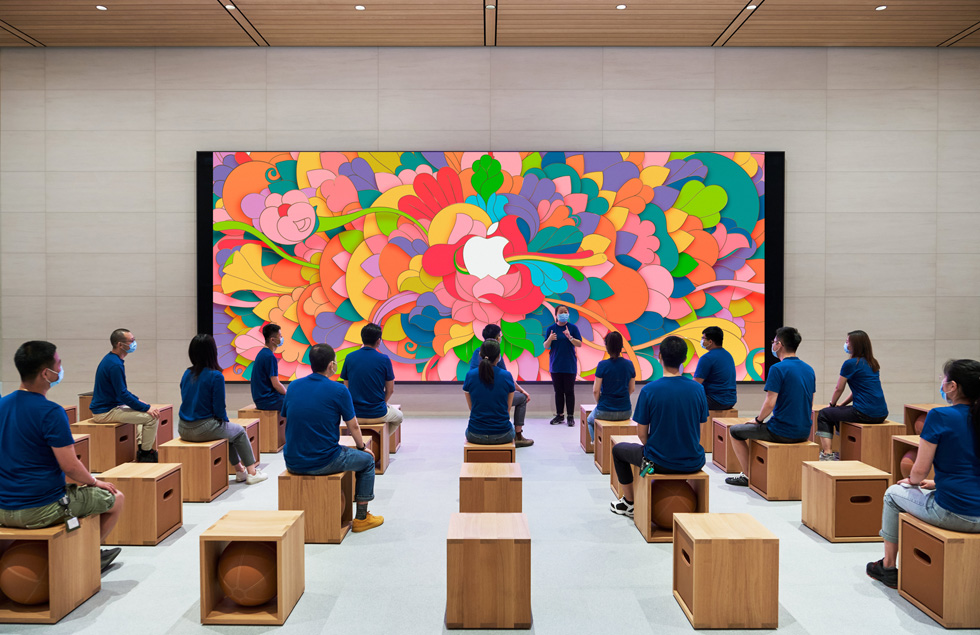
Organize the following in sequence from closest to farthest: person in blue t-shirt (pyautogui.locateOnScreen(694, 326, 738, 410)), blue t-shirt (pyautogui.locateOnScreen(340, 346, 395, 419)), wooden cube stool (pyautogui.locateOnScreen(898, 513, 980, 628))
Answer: wooden cube stool (pyautogui.locateOnScreen(898, 513, 980, 628))
blue t-shirt (pyautogui.locateOnScreen(340, 346, 395, 419))
person in blue t-shirt (pyautogui.locateOnScreen(694, 326, 738, 410))

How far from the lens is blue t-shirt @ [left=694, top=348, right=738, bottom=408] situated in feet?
19.5

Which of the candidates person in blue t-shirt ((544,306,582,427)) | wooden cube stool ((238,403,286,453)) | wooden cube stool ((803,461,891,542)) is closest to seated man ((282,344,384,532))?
wooden cube stool ((238,403,286,453))

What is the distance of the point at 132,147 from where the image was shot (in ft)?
26.3

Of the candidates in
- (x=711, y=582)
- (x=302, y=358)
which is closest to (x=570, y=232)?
(x=302, y=358)

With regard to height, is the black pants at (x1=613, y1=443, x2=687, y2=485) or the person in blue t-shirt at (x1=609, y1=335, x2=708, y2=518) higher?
the person in blue t-shirt at (x1=609, y1=335, x2=708, y2=518)

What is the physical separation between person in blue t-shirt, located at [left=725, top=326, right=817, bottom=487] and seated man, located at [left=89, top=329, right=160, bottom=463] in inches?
202

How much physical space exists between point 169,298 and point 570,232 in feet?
16.8

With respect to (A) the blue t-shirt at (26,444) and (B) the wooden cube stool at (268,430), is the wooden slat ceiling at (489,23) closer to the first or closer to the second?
(B) the wooden cube stool at (268,430)

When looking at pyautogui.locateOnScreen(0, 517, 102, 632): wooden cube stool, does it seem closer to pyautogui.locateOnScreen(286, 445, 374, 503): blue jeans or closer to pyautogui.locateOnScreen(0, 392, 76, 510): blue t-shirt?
pyautogui.locateOnScreen(0, 392, 76, 510): blue t-shirt

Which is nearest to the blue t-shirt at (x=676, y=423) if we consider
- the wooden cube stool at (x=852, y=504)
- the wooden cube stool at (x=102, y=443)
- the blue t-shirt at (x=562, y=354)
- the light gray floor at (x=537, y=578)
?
the light gray floor at (x=537, y=578)

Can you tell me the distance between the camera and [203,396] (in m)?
4.92

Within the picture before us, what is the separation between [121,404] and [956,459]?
5996mm

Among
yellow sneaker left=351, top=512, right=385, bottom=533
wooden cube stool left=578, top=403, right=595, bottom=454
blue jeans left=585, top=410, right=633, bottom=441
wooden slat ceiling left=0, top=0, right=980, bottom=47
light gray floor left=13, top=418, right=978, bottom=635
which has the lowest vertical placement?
light gray floor left=13, top=418, right=978, bottom=635

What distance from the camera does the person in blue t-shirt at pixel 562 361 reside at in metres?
7.71
